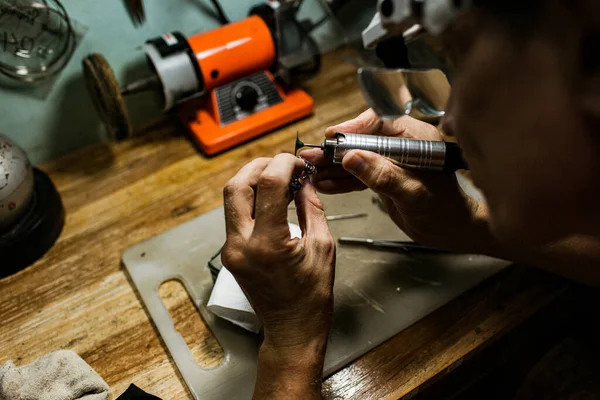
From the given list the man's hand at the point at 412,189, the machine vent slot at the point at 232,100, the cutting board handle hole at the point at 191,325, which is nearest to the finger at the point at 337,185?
the man's hand at the point at 412,189

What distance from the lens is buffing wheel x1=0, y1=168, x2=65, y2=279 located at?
918 mm

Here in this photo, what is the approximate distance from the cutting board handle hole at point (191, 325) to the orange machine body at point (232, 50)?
20.2 inches

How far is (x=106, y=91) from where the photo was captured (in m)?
1.05

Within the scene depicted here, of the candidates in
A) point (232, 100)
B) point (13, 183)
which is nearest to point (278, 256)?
point (13, 183)

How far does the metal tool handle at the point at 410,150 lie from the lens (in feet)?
2.32

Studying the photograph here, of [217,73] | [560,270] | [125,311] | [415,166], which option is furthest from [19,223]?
[560,270]

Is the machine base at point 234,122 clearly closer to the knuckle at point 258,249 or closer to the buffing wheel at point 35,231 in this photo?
the buffing wheel at point 35,231

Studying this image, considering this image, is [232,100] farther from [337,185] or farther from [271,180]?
[271,180]

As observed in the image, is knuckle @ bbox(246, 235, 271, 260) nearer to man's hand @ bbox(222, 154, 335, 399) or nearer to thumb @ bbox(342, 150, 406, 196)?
man's hand @ bbox(222, 154, 335, 399)

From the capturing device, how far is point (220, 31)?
116 centimetres

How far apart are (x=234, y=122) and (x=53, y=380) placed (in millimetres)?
695

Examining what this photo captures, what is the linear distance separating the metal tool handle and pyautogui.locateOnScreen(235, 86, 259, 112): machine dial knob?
1.75 feet

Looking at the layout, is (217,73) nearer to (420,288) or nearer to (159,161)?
(159,161)

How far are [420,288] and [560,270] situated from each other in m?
0.23
